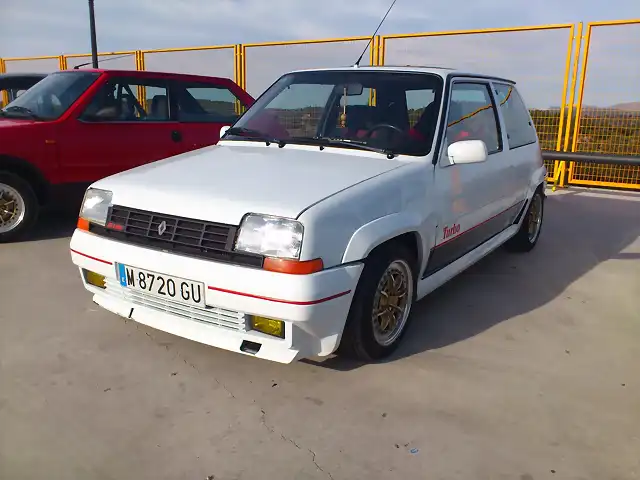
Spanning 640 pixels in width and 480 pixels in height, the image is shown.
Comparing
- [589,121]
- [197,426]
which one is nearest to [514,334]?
[197,426]

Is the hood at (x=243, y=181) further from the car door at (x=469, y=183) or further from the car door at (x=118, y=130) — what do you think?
the car door at (x=118, y=130)

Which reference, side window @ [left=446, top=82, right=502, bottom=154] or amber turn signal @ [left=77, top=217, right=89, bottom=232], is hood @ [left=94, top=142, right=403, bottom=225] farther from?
side window @ [left=446, top=82, right=502, bottom=154]

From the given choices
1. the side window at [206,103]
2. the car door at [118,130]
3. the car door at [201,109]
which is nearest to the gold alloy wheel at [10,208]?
the car door at [118,130]

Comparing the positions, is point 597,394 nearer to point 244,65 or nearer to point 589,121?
point 589,121

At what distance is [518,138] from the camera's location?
4.66 m

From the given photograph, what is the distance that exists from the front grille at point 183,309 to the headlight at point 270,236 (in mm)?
333

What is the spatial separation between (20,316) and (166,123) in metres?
3.14

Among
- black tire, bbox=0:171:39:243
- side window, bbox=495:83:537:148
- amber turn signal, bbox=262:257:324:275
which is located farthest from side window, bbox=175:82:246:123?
amber turn signal, bbox=262:257:324:275

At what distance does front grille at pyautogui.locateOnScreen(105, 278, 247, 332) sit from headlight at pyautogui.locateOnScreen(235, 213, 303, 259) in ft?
1.09

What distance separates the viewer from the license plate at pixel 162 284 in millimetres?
2561

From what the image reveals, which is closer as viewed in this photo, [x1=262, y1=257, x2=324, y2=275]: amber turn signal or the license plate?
[x1=262, y1=257, x2=324, y2=275]: amber turn signal

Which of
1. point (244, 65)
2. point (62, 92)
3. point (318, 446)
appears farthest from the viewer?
point (244, 65)

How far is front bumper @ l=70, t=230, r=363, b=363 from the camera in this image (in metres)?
2.40

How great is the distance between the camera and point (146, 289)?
2715mm
